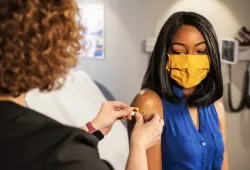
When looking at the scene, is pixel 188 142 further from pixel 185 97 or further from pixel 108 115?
pixel 108 115

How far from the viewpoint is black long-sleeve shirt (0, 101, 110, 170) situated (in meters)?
0.68

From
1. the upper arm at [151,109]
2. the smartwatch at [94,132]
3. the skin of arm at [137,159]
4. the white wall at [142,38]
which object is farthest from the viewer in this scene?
the white wall at [142,38]

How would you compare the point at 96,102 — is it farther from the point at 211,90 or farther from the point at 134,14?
the point at 211,90

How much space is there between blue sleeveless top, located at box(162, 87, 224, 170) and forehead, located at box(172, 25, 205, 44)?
253 millimetres

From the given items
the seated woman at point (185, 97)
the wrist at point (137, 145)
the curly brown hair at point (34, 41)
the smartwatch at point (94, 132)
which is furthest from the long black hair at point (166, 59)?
the curly brown hair at point (34, 41)

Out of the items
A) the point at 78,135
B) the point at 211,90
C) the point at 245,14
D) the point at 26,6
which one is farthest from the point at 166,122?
the point at 245,14

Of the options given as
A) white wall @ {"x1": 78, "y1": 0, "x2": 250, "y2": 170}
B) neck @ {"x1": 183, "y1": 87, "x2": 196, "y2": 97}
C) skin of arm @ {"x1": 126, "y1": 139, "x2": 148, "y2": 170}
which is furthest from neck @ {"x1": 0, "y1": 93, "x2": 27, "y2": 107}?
white wall @ {"x1": 78, "y1": 0, "x2": 250, "y2": 170}

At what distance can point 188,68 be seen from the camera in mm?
1562

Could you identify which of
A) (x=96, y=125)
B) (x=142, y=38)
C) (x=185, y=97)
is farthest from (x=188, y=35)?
(x=142, y=38)

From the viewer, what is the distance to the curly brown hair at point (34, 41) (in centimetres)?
71

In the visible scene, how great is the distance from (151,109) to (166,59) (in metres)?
0.24

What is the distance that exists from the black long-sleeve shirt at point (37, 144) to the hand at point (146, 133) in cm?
32

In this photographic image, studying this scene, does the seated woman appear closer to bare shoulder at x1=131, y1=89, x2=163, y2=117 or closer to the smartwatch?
bare shoulder at x1=131, y1=89, x2=163, y2=117

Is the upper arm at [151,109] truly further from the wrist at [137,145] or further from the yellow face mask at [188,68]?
the wrist at [137,145]
